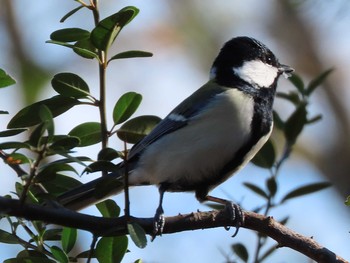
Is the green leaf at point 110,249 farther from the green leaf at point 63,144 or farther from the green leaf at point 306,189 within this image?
the green leaf at point 306,189

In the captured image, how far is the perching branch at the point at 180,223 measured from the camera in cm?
155

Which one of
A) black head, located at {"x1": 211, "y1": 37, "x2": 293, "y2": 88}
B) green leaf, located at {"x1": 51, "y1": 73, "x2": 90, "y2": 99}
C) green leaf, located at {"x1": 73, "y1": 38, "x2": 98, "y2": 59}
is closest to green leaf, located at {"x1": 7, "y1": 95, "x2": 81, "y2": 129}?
green leaf, located at {"x1": 51, "y1": 73, "x2": 90, "y2": 99}

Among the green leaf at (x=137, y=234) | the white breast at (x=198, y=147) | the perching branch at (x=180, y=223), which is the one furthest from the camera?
the white breast at (x=198, y=147)

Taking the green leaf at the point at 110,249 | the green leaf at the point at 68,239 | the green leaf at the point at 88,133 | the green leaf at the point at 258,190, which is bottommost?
the green leaf at the point at 258,190

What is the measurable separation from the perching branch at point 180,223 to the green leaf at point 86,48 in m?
0.44

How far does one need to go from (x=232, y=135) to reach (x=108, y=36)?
0.88 metres

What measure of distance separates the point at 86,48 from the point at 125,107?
224mm

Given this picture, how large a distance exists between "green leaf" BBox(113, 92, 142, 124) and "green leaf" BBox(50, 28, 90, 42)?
245 millimetres

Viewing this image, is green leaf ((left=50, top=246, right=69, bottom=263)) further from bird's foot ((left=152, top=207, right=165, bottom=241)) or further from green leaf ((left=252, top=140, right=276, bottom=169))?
green leaf ((left=252, top=140, right=276, bottom=169))

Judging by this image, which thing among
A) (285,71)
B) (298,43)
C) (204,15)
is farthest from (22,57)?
(285,71)

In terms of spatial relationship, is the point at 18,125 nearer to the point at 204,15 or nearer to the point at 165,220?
the point at 165,220

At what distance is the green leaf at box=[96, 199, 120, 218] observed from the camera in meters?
2.02

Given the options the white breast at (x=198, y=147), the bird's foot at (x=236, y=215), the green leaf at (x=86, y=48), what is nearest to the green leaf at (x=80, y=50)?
the green leaf at (x=86, y=48)

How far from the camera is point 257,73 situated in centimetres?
321
